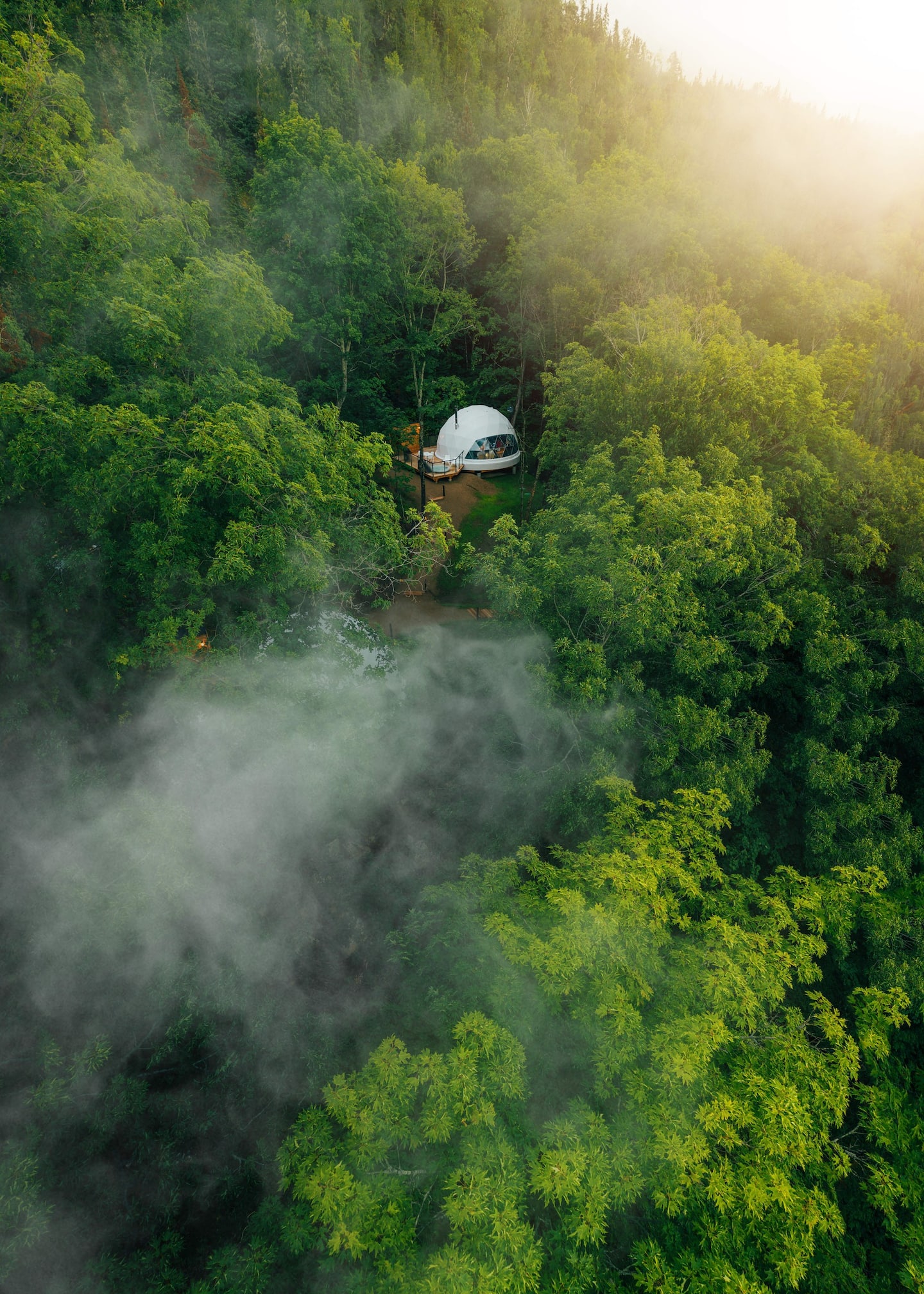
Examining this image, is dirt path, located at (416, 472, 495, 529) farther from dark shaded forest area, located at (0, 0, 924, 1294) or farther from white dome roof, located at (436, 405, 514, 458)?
dark shaded forest area, located at (0, 0, 924, 1294)

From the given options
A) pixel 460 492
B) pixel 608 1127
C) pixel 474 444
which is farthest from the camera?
pixel 474 444

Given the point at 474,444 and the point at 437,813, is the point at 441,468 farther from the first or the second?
the point at 437,813

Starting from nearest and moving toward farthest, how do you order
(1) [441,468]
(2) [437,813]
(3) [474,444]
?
(2) [437,813], (3) [474,444], (1) [441,468]

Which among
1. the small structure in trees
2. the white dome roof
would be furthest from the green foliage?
the white dome roof

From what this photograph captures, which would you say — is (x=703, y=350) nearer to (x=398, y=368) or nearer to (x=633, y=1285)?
(x=398, y=368)

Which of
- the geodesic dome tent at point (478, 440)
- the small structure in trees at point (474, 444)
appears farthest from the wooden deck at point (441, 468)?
the geodesic dome tent at point (478, 440)

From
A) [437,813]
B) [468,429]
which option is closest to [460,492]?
[468,429]
